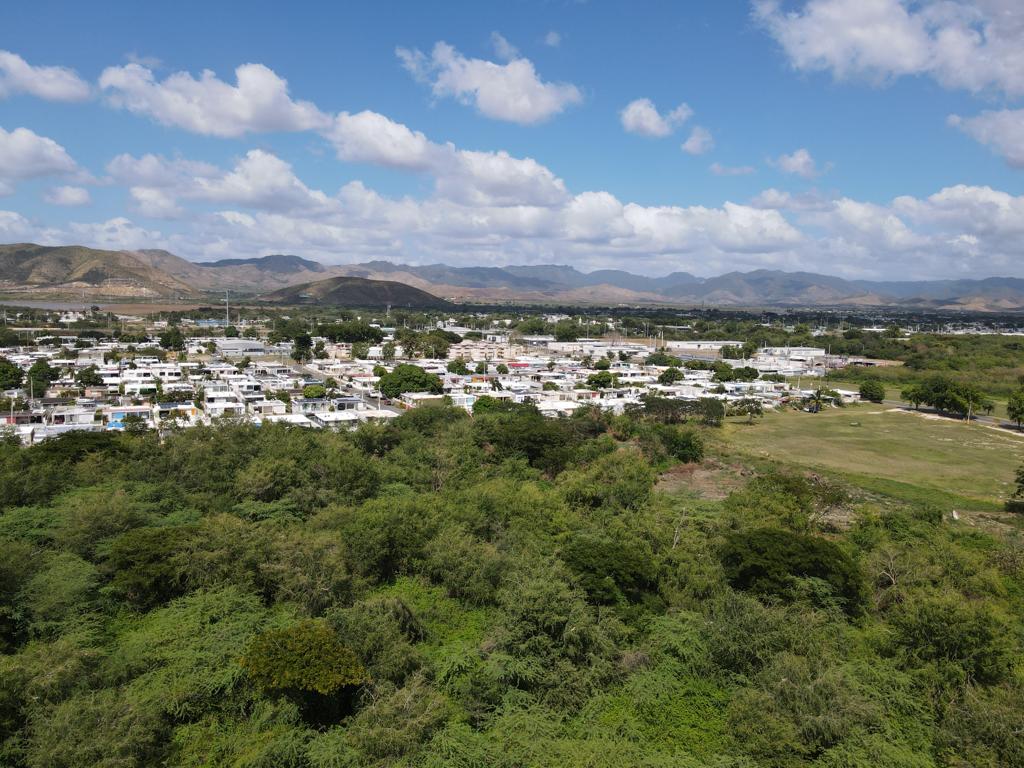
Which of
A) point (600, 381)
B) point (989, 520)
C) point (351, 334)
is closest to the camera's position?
point (989, 520)

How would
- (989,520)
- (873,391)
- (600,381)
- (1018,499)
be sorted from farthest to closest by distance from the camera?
(873,391)
(600,381)
(1018,499)
(989,520)

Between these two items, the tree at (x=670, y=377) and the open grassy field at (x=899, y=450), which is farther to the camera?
the tree at (x=670, y=377)

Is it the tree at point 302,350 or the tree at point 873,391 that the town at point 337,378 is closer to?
the tree at point 302,350

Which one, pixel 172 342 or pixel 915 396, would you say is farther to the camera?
pixel 172 342

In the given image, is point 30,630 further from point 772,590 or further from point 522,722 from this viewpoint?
point 772,590

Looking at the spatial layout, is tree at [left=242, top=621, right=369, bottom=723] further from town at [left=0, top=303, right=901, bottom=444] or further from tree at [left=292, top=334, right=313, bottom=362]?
tree at [left=292, top=334, right=313, bottom=362]

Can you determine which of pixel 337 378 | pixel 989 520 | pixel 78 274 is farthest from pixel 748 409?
pixel 78 274

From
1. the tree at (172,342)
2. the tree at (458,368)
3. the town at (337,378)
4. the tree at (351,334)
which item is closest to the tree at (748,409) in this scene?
the town at (337,378)

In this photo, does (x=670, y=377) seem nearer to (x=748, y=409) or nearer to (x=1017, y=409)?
(x=748, y=409)

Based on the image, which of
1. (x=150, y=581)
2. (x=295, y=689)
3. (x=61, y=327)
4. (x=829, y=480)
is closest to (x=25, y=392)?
(x=150, y=581)
